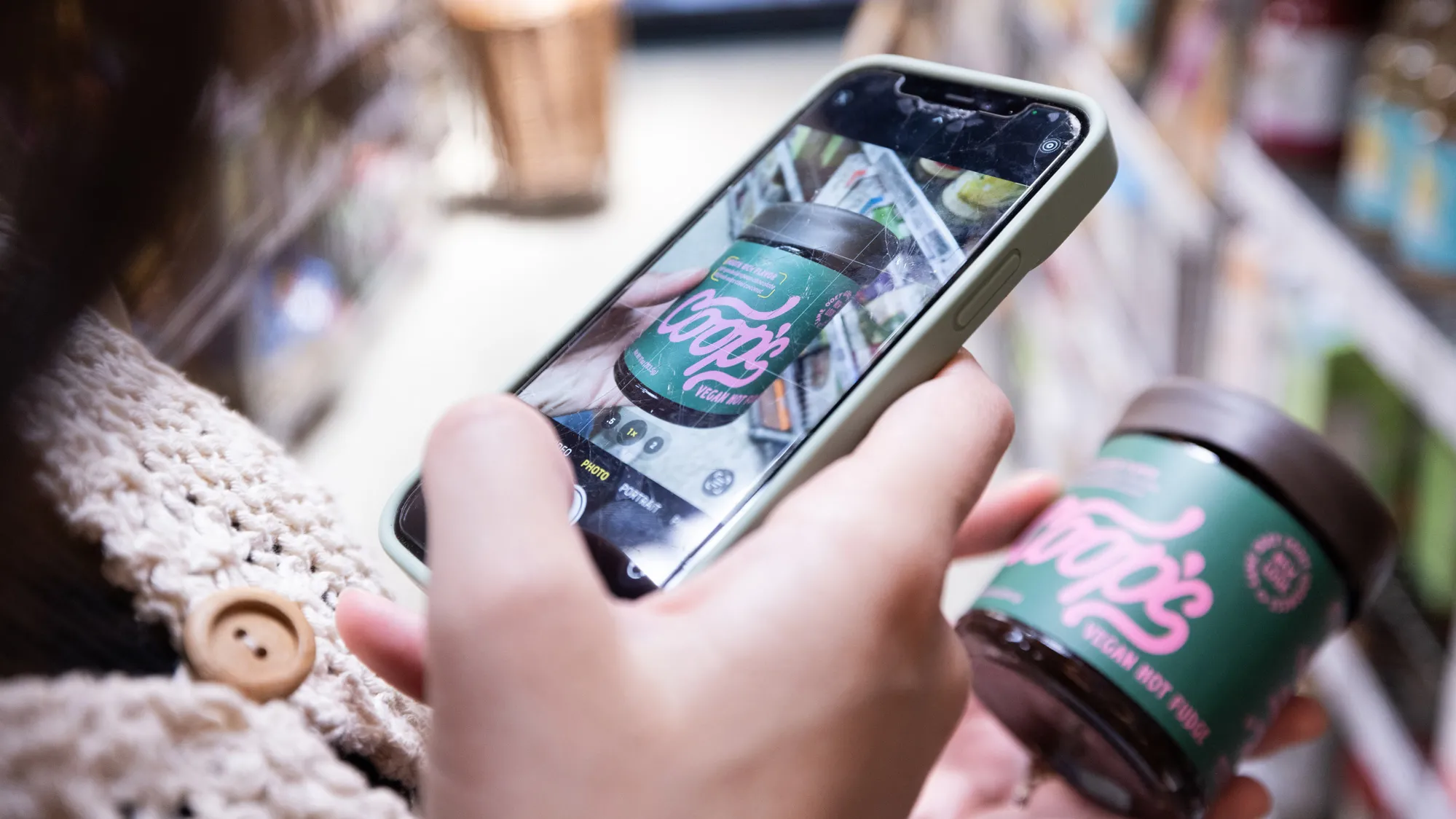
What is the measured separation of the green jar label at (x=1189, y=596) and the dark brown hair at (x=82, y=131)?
17.3 inches

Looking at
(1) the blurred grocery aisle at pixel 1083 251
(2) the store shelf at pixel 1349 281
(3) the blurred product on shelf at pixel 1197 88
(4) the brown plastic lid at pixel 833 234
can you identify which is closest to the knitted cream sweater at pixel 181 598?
(4) the brown plastic lid at pixel 833 234

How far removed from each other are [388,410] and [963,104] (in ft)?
4.91

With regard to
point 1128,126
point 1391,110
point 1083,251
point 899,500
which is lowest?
point 1083,251

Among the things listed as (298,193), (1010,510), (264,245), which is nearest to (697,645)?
(1010,510)

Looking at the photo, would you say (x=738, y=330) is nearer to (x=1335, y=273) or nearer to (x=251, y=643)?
(x=251, y=643)

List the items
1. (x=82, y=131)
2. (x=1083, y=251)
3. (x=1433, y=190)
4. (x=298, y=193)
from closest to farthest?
(x=82, y=131) < (x=1433, y=190) < (x=1083, y=251) < (x=298, y=193)

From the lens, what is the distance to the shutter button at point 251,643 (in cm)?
31

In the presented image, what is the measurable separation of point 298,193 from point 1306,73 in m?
1.46

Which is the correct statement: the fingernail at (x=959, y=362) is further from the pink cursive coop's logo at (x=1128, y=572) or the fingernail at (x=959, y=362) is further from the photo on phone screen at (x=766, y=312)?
the pink cursive coop's logo at (x=1128, y=572)

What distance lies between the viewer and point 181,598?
0.32 metres

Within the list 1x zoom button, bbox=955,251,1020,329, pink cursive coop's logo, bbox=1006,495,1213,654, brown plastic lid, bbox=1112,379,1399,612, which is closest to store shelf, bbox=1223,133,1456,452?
brown plastic lid, bbox=1112,379,1399,612

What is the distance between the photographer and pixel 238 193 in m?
1.55

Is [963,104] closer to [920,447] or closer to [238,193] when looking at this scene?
[920,447]

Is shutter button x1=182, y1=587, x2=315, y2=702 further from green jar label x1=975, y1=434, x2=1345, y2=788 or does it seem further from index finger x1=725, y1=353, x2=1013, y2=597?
green jar label x1=975, y1=434, x2=1345, y2=788
